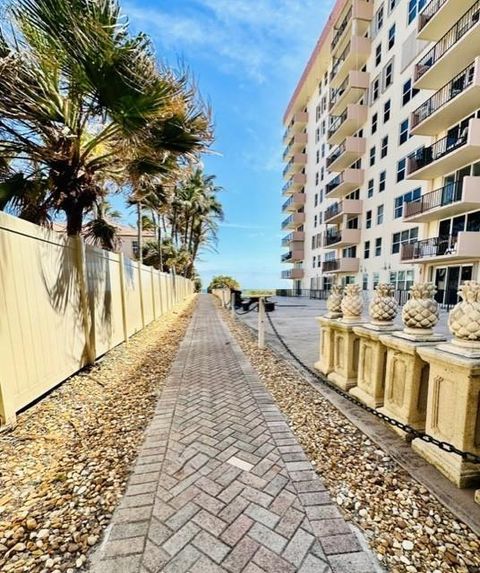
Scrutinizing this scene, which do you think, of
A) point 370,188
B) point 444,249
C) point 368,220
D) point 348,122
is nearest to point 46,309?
point 444,249

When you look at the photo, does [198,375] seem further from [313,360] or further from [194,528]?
[194,528]

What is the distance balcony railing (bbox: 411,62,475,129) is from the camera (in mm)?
12802

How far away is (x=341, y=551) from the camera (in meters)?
1.50

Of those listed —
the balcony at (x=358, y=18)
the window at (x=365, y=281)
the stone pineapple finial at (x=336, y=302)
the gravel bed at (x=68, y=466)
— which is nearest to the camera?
the gravel bed at (x=68, y=466)

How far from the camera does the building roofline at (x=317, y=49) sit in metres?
23.5

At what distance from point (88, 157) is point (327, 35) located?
31.2 m

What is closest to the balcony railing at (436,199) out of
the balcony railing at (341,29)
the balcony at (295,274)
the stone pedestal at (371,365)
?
the stone pedestal at (371,365)

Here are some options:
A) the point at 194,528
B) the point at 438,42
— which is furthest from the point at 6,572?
the point at 438,42

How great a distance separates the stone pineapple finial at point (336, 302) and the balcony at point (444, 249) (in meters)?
11.9

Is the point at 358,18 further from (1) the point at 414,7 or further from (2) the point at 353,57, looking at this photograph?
(1) the point at 414,7

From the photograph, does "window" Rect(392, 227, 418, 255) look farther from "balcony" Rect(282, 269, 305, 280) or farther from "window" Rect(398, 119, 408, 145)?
"balcony" Rect(282, 269, 305, 280)

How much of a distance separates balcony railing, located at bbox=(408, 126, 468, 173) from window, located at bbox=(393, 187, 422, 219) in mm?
1795

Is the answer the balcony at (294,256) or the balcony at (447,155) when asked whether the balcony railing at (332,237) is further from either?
the balcony at (294,256)

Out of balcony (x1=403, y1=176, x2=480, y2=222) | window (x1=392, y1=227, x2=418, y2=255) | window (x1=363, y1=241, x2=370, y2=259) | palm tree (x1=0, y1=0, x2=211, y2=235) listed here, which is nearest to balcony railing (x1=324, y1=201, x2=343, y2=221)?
window (x1=363, y1=241, x2=370, y2=259)
